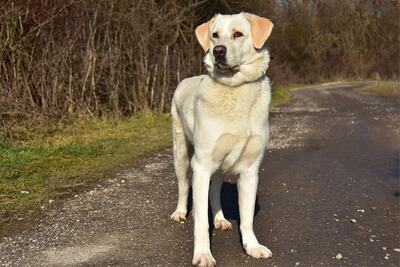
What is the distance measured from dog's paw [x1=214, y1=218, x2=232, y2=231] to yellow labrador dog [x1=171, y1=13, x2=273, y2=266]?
46cm

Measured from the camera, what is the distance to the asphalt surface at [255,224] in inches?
152

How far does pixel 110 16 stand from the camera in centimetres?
1116

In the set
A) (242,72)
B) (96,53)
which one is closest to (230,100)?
(242,72)

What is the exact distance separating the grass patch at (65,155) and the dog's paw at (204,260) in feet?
6.96

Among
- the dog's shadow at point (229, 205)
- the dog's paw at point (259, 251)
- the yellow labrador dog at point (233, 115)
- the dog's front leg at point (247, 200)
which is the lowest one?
the dog's shadow at point (229, 205)

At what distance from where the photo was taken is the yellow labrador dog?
12.5 ft

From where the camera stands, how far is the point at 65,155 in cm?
728

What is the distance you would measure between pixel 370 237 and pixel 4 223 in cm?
334

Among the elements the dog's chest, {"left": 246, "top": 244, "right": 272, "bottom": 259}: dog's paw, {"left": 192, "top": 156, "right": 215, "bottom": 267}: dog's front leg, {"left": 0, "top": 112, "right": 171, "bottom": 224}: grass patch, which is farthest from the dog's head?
{"left": 0, "top": 112, "right": 171, "bottom": 224}: grass patch

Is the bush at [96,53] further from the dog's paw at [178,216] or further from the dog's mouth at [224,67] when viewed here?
the dog's paw at [178,216]

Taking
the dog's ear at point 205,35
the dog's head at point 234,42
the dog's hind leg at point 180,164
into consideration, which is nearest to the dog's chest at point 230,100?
the dog's head at point 234,42

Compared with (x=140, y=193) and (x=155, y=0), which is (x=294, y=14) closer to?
(x=155, y=0)

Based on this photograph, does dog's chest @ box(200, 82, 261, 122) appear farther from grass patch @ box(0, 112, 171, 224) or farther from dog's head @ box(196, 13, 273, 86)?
grass patch @ box(0, 112, 171, 224)

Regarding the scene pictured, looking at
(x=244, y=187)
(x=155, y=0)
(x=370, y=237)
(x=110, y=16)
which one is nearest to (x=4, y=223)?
(x=244, y=187)
